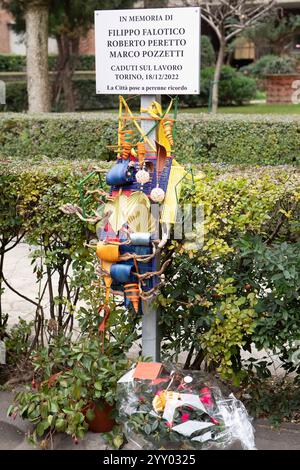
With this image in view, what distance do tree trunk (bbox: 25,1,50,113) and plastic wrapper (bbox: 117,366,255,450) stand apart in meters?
11.3

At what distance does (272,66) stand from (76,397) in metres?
23.0

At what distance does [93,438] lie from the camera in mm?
3377

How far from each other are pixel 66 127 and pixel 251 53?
2628cm

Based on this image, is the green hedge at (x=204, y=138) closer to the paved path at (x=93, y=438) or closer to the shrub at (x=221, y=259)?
the shrub at (x=221, y=259)

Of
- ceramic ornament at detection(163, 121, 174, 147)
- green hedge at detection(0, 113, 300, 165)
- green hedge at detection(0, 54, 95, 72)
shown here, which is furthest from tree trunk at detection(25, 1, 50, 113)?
green hedge at detection(0, 54, 95, 72)

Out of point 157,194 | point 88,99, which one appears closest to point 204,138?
point 157,194

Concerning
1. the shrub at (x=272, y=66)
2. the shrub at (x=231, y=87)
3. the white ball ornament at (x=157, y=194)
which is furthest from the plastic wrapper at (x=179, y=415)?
the shrub at (x=272, y=66)

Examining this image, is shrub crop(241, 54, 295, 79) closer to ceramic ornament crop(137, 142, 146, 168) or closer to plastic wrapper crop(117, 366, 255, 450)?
ceramic ornament crop(137, 142, 146, 168)

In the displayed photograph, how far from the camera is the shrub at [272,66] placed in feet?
79.8

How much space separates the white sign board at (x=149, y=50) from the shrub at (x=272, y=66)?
21964 mm

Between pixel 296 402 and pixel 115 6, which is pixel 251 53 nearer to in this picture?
pixel 115 6

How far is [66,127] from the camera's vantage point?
9367 mm

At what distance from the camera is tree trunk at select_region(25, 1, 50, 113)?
13180mm
